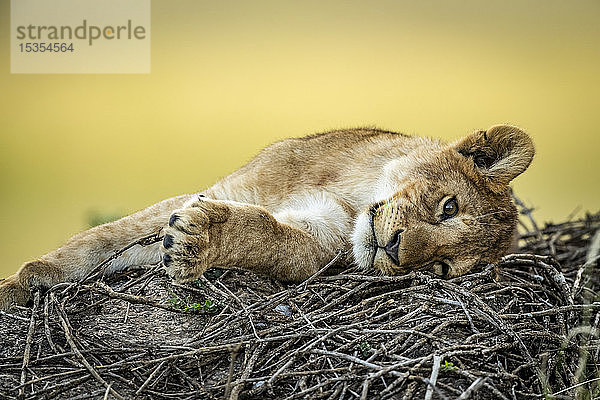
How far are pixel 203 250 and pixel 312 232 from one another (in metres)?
0.93

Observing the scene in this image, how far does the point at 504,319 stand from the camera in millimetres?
3031

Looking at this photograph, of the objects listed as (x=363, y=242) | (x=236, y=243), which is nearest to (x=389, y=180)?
(x=363, y=242)

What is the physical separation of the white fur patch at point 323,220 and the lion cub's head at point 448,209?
0.24 meters

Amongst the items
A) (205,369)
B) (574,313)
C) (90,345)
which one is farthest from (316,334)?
(574,313)

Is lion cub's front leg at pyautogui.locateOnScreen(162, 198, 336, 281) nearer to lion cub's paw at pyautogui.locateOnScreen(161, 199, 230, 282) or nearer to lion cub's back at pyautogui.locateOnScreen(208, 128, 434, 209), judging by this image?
lion cub's paw at pyautogui.locateOnScreen(161, 199, 230, 282)

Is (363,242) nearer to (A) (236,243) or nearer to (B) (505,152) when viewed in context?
(A) (236,243)

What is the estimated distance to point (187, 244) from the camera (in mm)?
2877

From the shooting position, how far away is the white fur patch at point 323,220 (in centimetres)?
374

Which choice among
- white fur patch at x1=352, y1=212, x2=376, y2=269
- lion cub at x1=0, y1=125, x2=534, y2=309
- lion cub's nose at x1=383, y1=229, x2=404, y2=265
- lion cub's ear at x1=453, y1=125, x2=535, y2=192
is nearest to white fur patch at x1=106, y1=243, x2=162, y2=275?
lion cub at x1=0, y1=125, x2=534, y2=309

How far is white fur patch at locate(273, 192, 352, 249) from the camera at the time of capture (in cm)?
374

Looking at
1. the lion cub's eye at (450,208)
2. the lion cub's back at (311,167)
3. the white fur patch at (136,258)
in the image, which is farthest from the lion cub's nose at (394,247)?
the white fur patch at (136,258)

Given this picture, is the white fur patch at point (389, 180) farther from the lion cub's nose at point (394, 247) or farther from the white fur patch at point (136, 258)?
the white fur patch at point (136, 258)

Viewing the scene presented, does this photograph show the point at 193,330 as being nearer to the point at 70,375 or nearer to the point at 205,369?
the point at 205,369

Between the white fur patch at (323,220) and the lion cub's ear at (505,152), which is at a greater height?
the lion cub's ear at (505,152)
